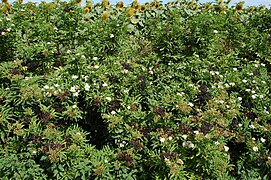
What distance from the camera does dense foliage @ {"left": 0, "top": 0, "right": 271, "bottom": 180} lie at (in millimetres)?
2732

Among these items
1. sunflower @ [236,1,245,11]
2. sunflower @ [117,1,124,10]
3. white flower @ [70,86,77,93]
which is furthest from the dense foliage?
sunflower @ [236,1,245,11]

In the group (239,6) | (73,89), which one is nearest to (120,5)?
(239,6)

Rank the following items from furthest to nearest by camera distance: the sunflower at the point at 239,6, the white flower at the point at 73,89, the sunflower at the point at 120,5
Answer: the sunflower at the point at 239,6 < the sunflower at the point at 120,5 < the white flower at the point at 73,89

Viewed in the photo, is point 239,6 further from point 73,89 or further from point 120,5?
point 73,89

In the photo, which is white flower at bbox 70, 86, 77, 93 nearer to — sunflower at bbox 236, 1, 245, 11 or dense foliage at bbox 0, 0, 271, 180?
dense foliage at bbox 0, 0, 271, 180

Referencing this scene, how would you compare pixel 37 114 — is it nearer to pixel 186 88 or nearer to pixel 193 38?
pixel 186 88

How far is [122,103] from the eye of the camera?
3074 mm

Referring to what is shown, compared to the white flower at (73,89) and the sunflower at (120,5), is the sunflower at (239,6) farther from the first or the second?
the white flower at (73,89)

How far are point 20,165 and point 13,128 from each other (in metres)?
0.34

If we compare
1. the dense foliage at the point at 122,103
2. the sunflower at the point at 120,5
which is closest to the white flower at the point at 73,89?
the dense foliage at the point at 122,103

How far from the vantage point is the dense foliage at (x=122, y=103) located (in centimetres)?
273

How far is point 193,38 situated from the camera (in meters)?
4.35

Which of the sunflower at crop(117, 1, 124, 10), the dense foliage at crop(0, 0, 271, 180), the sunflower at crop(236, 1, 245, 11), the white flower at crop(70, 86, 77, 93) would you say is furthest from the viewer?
the sunflower at crop(236, 1, 245, 11)

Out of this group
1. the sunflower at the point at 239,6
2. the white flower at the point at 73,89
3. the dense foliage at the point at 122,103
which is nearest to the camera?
the dense foliage at the point at 122,103
